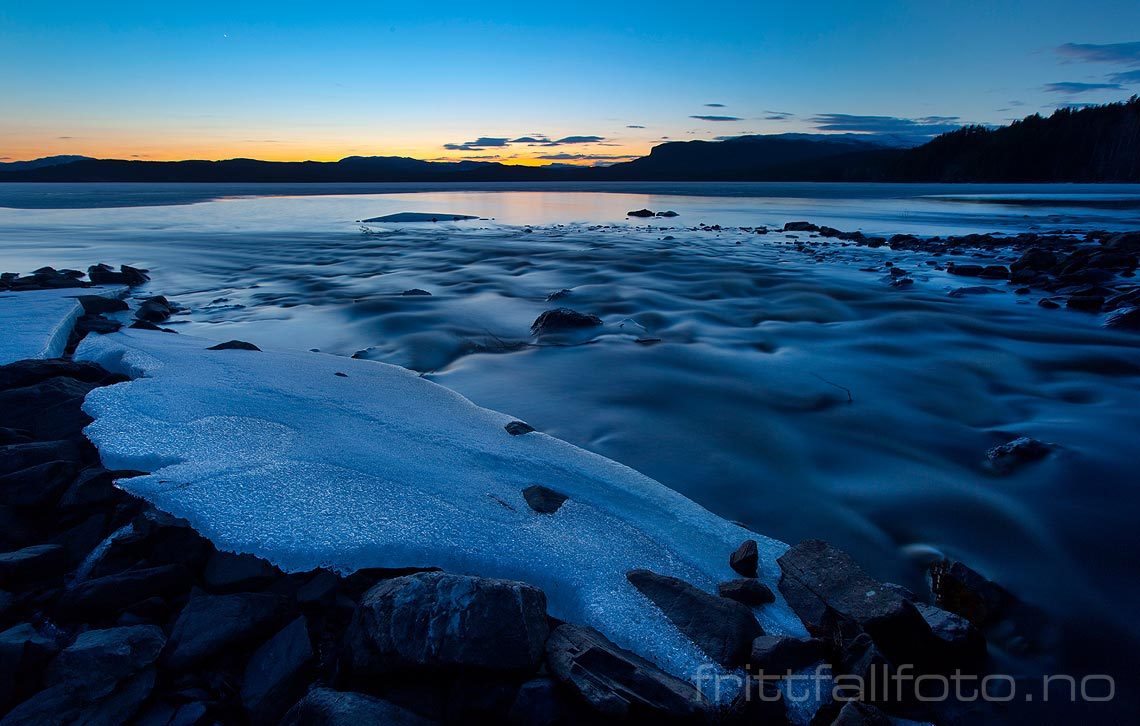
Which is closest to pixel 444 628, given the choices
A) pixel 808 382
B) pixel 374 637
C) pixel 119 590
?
pixel 374 637

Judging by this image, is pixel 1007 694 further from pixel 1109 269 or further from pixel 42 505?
pixel 1109 269

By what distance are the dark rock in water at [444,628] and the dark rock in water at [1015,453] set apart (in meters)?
3.23

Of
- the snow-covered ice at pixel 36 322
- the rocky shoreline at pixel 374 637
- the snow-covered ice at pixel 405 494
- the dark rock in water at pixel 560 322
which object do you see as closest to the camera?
the rocky shoreline at pixel 374 637

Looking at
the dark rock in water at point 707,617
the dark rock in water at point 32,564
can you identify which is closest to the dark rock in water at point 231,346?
the dark rock in water at point 32,564

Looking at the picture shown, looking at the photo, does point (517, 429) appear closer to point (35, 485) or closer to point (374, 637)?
point (374, 637)

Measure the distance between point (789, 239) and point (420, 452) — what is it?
57.0 feet

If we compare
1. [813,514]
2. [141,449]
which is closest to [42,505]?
[141,449]

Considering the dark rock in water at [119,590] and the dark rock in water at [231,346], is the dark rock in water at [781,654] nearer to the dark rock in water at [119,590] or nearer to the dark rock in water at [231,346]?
the dark rock in water at [119,590]

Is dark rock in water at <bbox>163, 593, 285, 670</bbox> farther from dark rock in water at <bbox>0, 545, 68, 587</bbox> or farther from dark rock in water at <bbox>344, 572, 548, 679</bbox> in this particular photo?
dark rock in water at <bbox>0, 545, 68, 587</bbox>

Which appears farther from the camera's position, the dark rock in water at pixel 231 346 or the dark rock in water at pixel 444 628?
the dark rock in water at pixel 231 346

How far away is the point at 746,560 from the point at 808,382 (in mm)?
3171

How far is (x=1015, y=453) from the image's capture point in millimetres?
3676

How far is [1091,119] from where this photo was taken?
251ft

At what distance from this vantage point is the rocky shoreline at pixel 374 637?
170 cm
